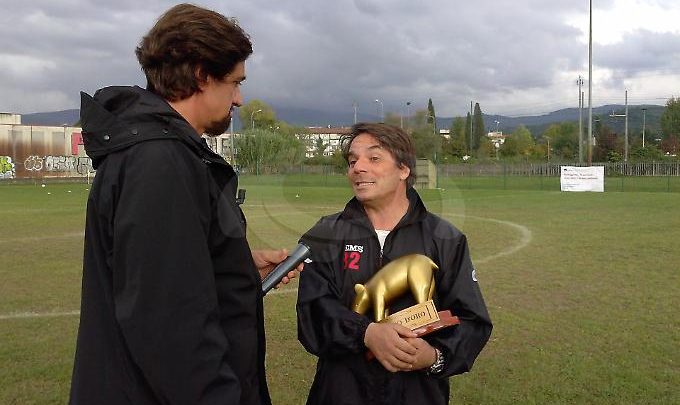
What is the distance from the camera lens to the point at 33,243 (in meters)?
15.1

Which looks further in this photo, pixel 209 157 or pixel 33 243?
pixel 33 243

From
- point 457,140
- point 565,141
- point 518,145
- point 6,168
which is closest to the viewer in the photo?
point 6,168

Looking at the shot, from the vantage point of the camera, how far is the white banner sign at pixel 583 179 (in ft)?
124

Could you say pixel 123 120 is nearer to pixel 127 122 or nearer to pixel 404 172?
pixel 127 122

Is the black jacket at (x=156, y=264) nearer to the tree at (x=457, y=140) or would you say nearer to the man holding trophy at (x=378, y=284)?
the man holding trophy at (x=378, y=284)

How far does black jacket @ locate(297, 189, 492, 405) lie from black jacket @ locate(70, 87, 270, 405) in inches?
35.2

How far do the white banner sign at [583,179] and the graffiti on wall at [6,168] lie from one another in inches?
2233

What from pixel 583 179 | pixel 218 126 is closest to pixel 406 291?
pixel 218 126

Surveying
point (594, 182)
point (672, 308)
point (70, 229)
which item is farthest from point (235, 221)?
point (594, 182)

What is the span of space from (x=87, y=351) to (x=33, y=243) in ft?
48.3

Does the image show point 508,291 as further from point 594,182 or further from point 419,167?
point 594,182

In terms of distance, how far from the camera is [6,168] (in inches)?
2724

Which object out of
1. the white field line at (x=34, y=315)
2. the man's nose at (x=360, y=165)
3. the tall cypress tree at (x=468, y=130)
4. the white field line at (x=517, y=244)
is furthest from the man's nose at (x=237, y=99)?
the tall cypress tree at (x=468, y=130)

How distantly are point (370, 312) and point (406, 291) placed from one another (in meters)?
0.22
